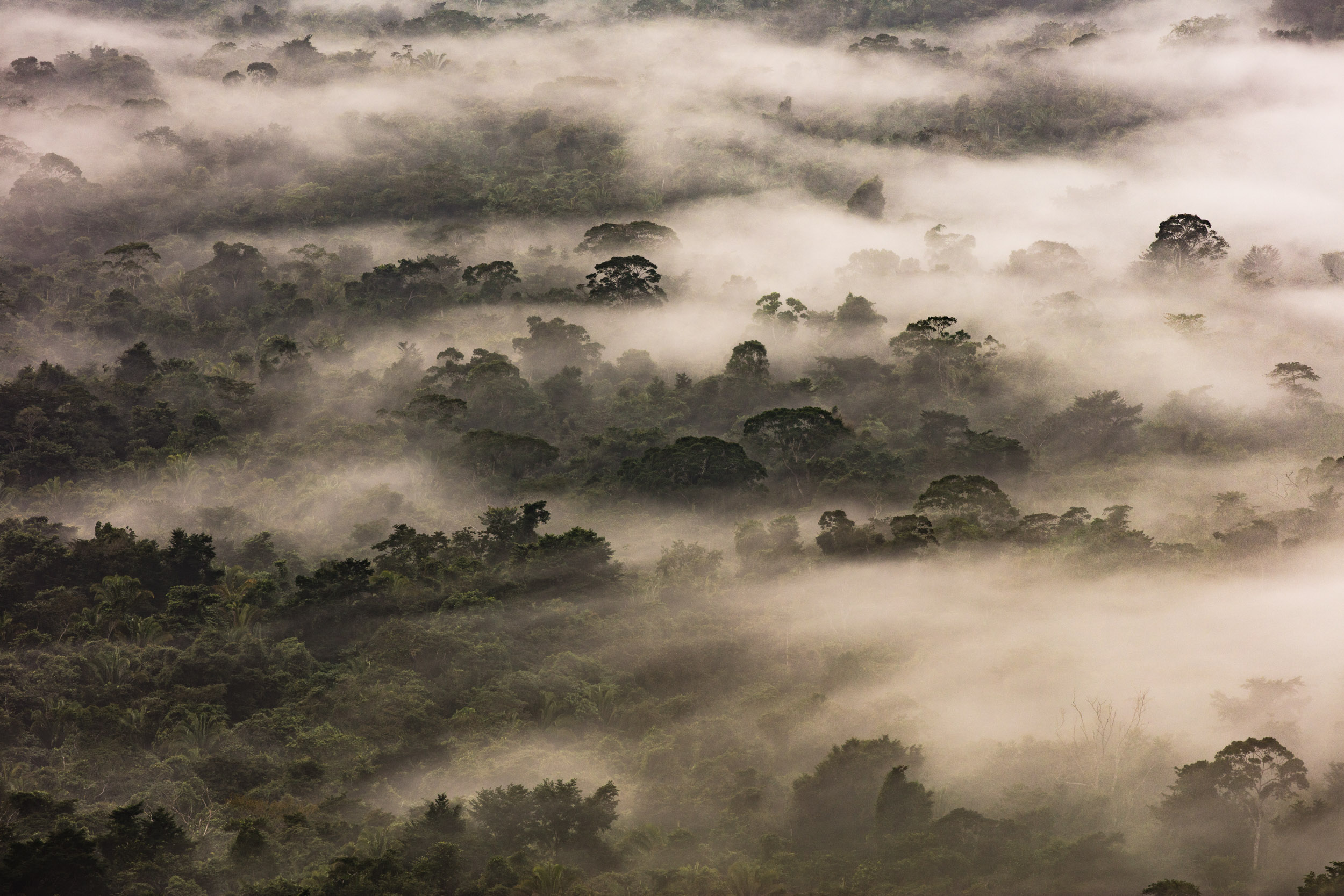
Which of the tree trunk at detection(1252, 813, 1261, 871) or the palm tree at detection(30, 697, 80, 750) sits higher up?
the palm tree at detection(30, 697, 80, 750)

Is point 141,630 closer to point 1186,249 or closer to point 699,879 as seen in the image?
point 699,879

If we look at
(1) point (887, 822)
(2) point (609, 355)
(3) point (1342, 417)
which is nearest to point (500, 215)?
(2) point (609, 355)

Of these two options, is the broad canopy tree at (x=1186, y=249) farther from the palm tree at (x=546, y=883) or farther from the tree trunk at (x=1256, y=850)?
the palm tree at (x=546, y=883)

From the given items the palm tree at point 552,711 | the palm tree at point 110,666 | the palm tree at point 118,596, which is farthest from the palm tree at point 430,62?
the palm tree at point 552,711

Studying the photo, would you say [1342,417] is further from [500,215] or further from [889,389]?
[500,215]

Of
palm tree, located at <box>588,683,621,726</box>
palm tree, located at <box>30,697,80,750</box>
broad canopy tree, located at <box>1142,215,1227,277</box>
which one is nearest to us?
palm tree, located at <box>30,697,80,750</box>

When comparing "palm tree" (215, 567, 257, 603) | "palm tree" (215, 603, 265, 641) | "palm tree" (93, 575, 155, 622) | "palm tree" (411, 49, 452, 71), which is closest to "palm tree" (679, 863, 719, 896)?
"palm tree" (215, 603, 265, 641)

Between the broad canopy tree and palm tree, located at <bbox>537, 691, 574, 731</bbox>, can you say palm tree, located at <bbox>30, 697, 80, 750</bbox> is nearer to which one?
palm tree, located at <bbox>537, 691, 574, 731</bbox>

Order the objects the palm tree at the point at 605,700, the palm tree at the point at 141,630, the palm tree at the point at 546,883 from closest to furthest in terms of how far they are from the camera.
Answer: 1. the palm tree at the point at 546,883
2. the palm tree at the point at 605,700
3. the palm tree at the point at 141,630

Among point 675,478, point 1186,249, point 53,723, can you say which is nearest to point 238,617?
point 53,723
